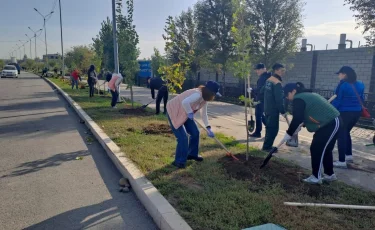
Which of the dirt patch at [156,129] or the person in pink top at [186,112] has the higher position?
the person in pink top at [186,112]

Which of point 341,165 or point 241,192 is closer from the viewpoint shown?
point 241,192

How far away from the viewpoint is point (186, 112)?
13.9 feet

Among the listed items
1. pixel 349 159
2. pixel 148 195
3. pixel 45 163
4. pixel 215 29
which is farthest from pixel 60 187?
pixel 215 29

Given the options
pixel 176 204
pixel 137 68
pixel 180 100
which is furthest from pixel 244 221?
pixel 137 68

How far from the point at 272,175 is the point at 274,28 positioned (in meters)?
12.5

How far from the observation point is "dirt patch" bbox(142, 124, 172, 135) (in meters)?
7.24

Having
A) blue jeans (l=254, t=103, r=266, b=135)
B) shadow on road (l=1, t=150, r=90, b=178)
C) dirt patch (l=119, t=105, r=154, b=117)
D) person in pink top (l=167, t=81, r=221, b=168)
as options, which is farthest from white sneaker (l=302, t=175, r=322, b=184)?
dirt patch (l=119, t=105, r=154, b=117)

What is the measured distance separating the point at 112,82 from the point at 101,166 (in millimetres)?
5861

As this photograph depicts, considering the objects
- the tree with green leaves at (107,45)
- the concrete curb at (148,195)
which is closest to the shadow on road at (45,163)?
the concrete curb at (148,195)

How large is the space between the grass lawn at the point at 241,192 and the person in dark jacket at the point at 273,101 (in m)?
0.50

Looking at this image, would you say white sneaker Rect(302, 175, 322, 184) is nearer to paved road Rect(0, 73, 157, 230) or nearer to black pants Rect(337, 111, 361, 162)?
black pants Rect(337, 111, 361, 162)

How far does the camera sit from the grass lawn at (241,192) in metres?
3.00

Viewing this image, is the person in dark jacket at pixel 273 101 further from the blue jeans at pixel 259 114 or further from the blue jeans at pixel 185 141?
the blue jeans at pixel 185 141

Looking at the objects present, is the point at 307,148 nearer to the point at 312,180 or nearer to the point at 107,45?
the point at 312,180
